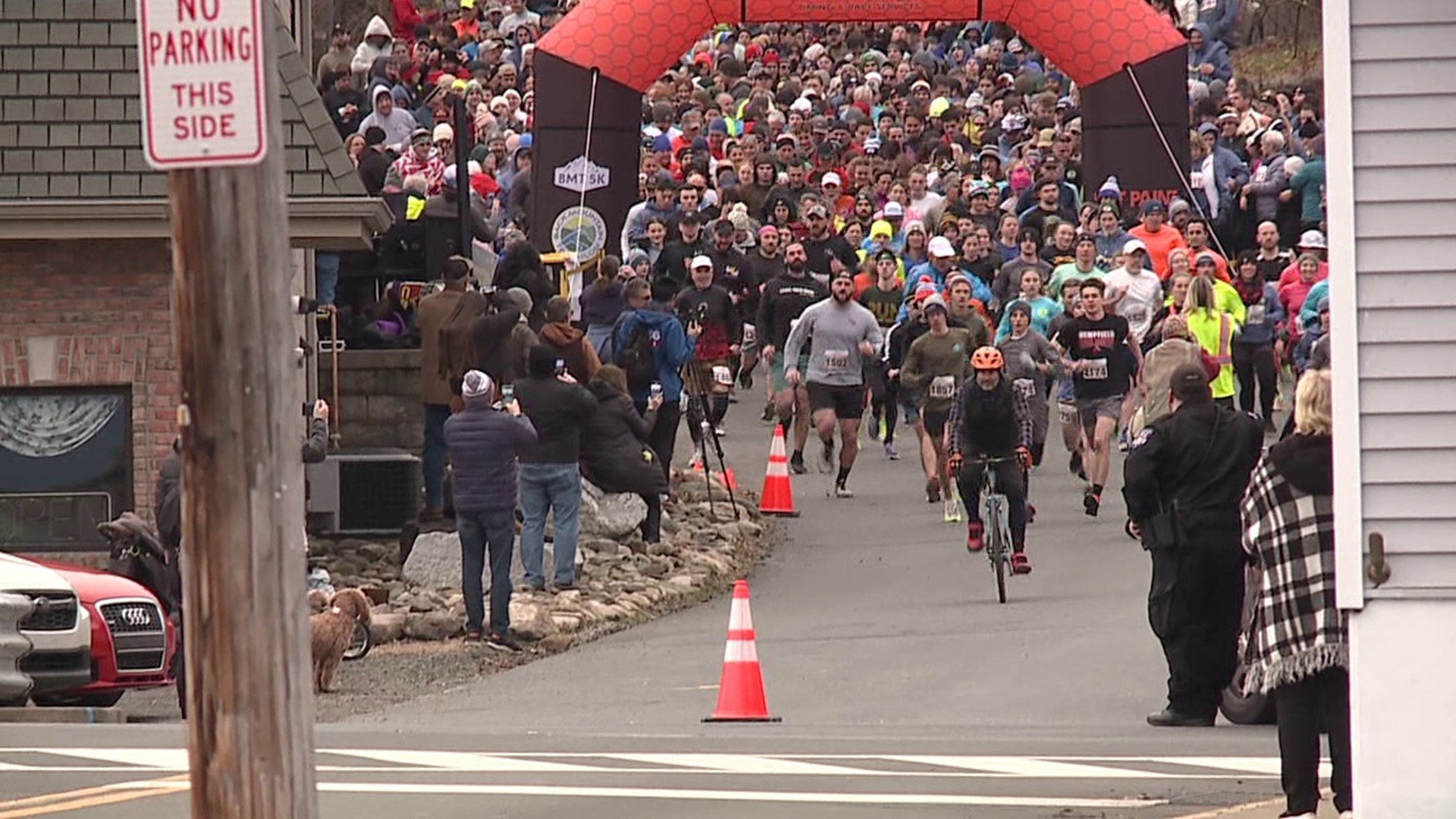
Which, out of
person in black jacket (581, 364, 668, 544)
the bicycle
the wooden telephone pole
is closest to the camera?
the wooden telephone pole

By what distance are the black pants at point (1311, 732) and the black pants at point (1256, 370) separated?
639 inches

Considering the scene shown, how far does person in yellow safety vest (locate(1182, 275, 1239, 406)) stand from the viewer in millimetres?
23812

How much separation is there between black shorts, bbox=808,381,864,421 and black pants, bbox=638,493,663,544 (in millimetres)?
2778

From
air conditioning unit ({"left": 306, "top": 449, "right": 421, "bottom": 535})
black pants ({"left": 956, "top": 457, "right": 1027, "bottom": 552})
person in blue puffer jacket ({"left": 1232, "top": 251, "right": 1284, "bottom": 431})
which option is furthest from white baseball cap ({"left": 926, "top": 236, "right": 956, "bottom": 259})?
black pants ({"left": 956, "top": 457, "right": 1027, "bottom": 552})

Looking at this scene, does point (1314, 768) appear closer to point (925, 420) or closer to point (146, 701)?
point (146, 701)

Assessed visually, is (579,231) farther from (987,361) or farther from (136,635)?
(136,635)

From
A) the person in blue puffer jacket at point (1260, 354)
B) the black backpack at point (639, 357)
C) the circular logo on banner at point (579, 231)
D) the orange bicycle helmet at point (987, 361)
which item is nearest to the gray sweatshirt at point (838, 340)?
the black backpack at point (639, 357)

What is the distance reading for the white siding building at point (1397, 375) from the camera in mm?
9836

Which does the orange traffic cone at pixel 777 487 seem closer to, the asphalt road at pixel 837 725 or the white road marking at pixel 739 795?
the asphalt road at pixel 837 725

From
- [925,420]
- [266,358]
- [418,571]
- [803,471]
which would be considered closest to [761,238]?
[803,471]

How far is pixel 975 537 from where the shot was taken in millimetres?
21938

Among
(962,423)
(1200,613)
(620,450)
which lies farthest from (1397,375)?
(620,450)

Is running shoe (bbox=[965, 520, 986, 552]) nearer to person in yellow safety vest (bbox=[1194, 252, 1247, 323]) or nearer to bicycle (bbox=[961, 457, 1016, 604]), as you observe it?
bicycle (bbox=[961, 457, 1016, 604])

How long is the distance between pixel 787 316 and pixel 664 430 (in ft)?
11.9
